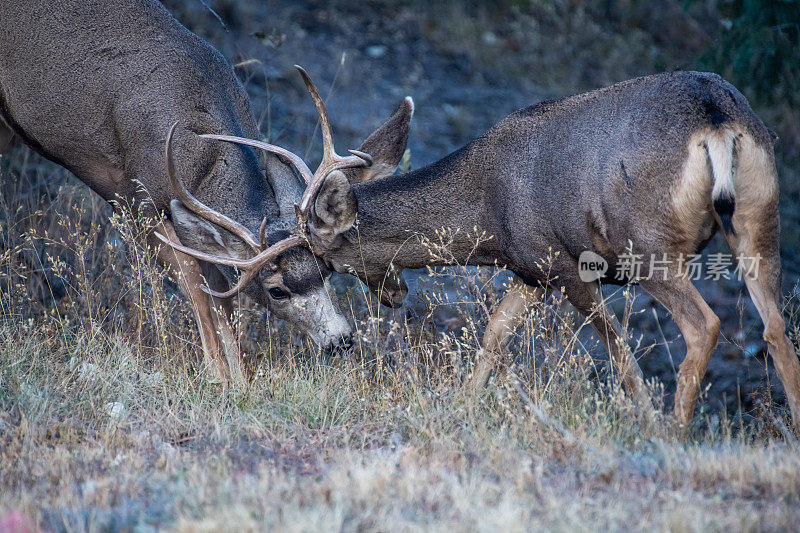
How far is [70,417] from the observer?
5.08 m

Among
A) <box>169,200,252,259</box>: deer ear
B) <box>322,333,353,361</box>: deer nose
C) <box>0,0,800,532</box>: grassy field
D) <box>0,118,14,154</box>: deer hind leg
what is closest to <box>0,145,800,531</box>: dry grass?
<box>0,0,800,532</box>: grassy field

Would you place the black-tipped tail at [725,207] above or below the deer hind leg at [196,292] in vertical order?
above

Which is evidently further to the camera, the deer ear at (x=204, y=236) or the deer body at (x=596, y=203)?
the deer ear at (x=204, y=236)

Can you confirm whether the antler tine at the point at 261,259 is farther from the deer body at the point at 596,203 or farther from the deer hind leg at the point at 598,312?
the deer hind leg at the point at 598,312

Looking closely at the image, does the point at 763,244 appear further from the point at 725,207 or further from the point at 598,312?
the point at 598,312

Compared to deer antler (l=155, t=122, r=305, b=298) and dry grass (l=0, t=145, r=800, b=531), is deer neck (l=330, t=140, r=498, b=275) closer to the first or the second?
deer antler (l=155, t=122, r=305, b=298)

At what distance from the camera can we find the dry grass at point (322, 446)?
11.3 ft

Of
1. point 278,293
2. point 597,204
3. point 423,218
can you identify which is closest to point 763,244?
point 597,204

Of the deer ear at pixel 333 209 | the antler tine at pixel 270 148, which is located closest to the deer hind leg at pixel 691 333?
the deer ear at pixel 333 209

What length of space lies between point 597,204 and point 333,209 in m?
1.77

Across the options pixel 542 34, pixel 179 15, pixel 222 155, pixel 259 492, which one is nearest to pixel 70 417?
pixel 259 492

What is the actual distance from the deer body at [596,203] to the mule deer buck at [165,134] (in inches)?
19.2

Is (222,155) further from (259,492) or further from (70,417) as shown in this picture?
(259,492)

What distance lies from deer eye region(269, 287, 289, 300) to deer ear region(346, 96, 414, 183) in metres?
1.05
